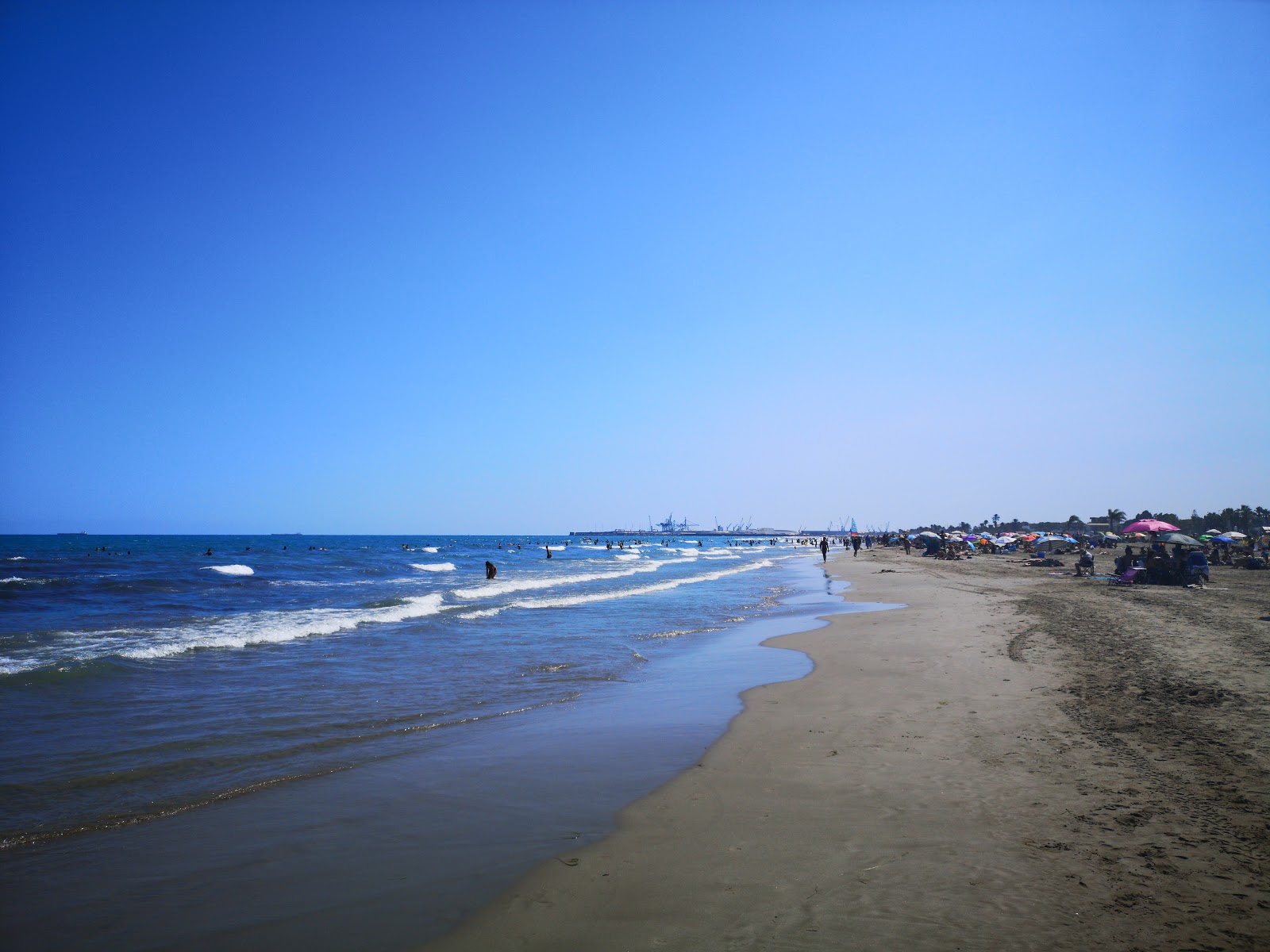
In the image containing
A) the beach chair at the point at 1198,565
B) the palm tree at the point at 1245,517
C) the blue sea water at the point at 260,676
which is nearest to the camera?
the blue sea water at the point at 260,676

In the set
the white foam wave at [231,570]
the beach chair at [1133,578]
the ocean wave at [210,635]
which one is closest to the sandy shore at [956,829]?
the ocean wave at [210,635]

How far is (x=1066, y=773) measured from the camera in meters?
6.00

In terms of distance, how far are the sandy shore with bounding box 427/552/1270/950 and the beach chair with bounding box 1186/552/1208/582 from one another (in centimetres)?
1596

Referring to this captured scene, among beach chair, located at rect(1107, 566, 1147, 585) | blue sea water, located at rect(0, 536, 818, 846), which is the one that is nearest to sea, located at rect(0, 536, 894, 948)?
blue sea water, located at rect(0, 536, 818, 846)

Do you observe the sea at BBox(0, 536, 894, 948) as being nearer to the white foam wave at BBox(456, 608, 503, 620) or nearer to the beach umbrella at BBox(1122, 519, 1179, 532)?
the white foam wave at BBox(456, 608, 503, 620)

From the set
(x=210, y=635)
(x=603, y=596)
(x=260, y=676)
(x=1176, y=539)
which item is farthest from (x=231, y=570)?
(x=1176, y=539)

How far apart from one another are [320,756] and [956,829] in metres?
6.61

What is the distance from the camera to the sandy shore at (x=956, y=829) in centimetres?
375

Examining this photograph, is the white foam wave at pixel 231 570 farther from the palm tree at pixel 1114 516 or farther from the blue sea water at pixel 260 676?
the palm tree at pixel 1114 516

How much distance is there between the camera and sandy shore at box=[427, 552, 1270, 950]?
375cm

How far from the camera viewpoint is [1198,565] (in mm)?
22750

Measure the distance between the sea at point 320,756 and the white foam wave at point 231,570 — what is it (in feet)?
71.4

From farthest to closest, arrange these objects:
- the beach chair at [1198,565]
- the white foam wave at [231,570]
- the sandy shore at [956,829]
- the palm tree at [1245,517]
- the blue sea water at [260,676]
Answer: the palm tree at [1245,517]
the white foam wave at [231,570]
the beach chair at [1198,565]
the blue sea water at [260,676]
the sandy shore at [956,829]

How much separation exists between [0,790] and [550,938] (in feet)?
20.6
